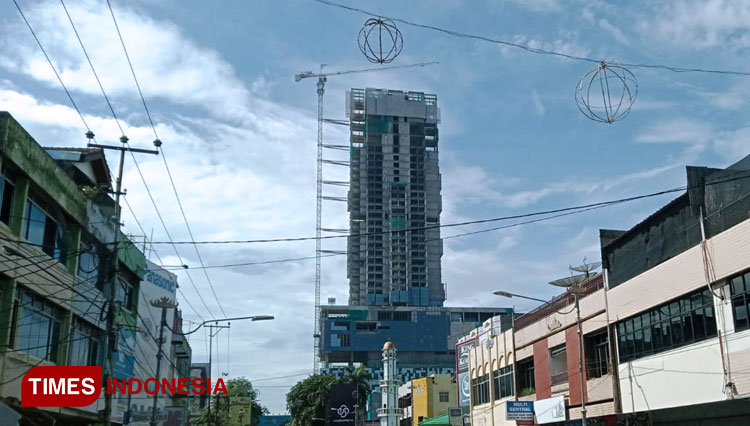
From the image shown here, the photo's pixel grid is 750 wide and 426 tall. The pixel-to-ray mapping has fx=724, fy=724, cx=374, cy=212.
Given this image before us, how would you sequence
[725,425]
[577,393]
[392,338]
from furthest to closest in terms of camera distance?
[392,338] < [577,393] < [725,425]

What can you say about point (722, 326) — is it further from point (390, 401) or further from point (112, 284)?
point (390, 401)

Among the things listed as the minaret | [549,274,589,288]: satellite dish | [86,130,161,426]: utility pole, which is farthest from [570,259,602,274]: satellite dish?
the minaret

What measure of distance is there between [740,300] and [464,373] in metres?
36.1

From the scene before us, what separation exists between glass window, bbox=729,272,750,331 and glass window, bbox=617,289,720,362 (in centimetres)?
131

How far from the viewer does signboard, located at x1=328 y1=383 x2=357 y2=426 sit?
272 ft

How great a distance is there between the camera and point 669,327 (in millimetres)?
29625

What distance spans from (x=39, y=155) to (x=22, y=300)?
5211mm

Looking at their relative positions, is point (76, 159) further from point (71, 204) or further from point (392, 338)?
point (392, 338)

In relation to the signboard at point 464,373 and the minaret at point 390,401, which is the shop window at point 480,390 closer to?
the signboard at point 464,373

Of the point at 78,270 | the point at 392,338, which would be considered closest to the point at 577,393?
the point at 78,270

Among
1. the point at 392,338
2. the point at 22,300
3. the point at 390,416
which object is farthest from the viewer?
the point at 392,338

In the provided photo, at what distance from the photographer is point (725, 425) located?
2750 centimetres

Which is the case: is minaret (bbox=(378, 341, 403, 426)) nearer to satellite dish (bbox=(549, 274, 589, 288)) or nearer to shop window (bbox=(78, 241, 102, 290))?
satellite dish (bbox=(549, 274, 589, 288))

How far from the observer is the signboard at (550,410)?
38.2 meters
